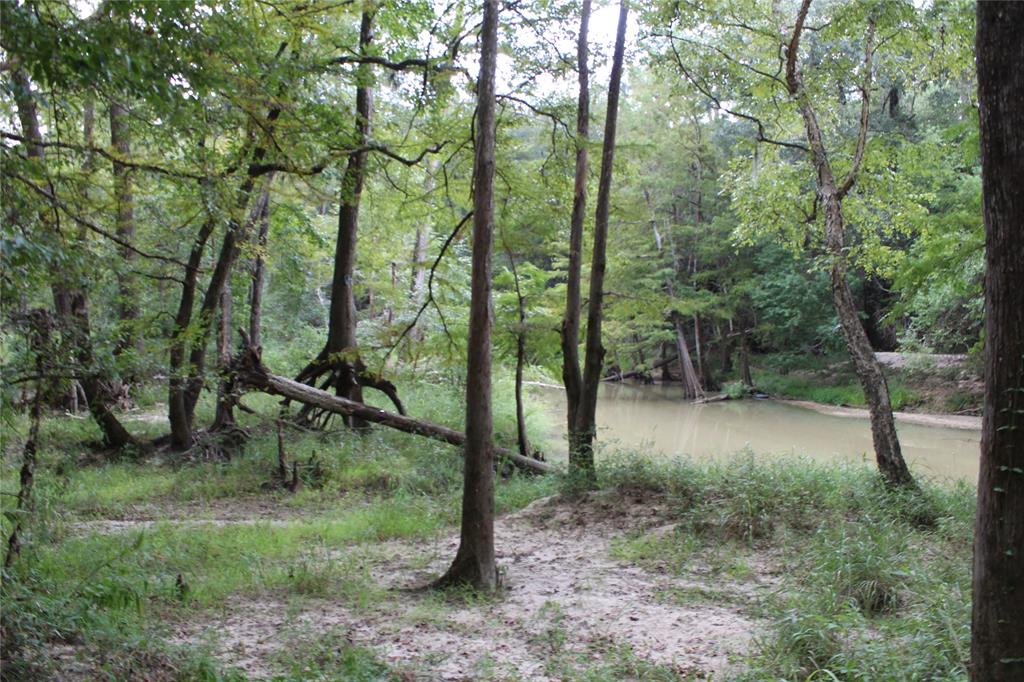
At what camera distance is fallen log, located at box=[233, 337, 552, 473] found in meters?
11.3

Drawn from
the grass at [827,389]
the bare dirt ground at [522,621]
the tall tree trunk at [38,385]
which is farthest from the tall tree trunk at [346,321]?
the grass at [827,389]

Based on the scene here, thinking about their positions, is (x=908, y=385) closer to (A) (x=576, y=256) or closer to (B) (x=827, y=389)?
(B) (x=827, y=389)

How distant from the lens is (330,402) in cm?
1195

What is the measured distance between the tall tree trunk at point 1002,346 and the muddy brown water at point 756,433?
765 centimetres

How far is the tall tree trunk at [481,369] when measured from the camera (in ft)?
19.7

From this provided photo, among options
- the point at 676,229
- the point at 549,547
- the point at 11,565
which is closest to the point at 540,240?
the point at 549,547

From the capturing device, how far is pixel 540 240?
11.9 meters

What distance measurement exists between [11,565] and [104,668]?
3.81 feet

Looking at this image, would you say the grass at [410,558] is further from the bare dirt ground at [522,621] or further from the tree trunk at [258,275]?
the tree trunk at [258,275]

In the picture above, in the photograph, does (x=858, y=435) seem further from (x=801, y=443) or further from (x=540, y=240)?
(x=540, y=240)

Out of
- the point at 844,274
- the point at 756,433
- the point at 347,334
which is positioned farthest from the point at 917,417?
the point at 347,334

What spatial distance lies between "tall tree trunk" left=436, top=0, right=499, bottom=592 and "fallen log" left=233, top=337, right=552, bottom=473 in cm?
537

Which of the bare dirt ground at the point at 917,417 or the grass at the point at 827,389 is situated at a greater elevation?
the grass at the point at 827,389

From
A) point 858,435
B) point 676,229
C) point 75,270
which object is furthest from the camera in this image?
point 676,229
